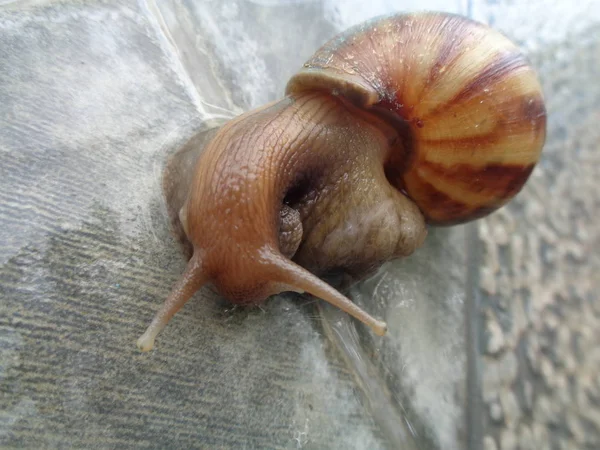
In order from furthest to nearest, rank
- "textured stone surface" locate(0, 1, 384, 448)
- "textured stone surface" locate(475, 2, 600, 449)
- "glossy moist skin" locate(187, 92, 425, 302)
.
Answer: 1. "textured stone surface" locate(475, 2, 600, 449)
2. "glossy moist skin" locate(187, 92, 425, 302)
3. "textured stone surface" locate(0, 1, 384, 448)

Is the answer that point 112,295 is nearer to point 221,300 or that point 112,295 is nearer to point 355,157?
point 221,300

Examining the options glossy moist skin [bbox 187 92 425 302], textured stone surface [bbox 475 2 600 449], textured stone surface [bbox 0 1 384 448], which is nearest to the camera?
textured stone surface [bbox 0 1 384 448]

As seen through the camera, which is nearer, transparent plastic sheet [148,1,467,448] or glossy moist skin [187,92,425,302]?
glossy moist skin [187,92,425,302]

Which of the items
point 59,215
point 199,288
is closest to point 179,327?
point 199,288

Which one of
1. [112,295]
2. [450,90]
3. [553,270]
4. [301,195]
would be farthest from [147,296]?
[553,270]

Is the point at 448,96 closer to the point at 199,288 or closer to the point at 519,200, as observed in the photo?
the point at 519,200

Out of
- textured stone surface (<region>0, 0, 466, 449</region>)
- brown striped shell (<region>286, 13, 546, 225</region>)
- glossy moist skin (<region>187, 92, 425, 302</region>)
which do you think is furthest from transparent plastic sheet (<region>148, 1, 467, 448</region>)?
brown striped shell (<region>286, 13, 546, 225</region>)

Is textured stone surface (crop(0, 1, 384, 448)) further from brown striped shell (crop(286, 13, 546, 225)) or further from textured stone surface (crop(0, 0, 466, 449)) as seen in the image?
brown striped shell (crop(286, 13, 546, 225))
